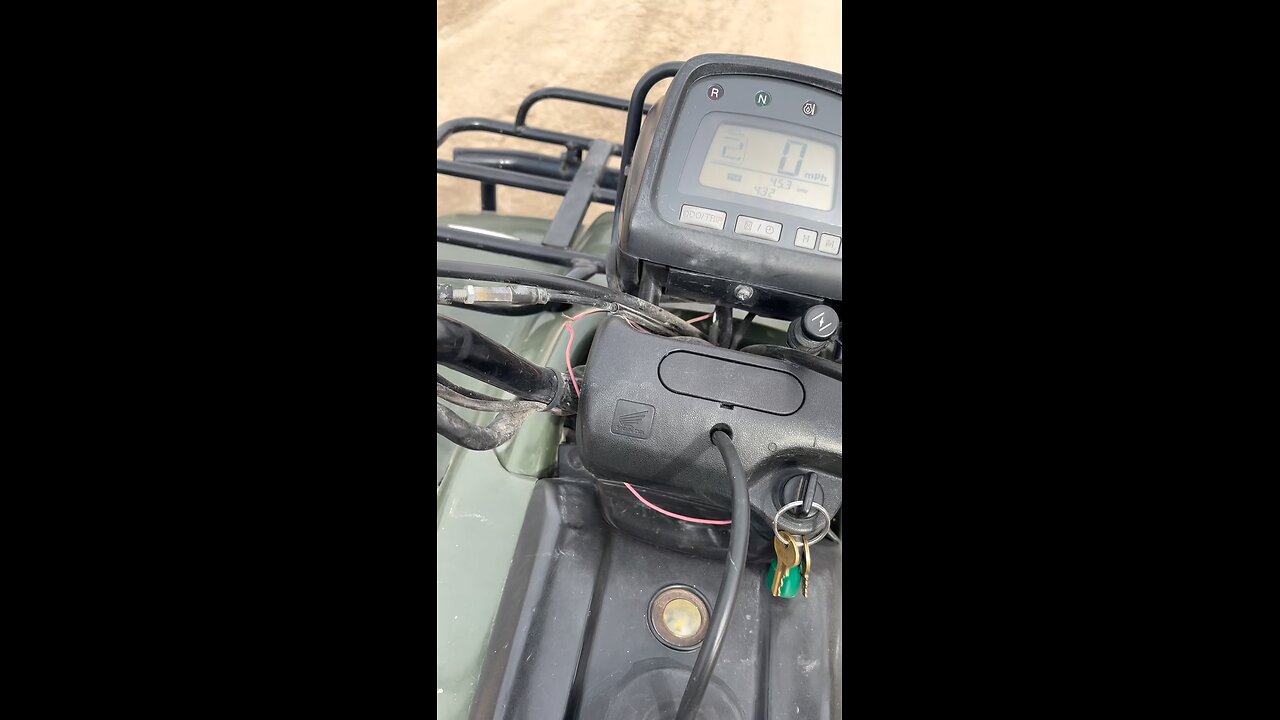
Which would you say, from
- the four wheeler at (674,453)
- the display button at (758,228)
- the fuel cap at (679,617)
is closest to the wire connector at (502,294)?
the four wheeler at (674,453)

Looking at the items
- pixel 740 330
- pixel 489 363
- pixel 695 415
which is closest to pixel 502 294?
pixel 489 363

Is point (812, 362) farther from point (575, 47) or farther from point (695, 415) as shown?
point (575, 47)

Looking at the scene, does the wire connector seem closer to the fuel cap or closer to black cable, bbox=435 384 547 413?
black cable, bbox=435 384 547 413

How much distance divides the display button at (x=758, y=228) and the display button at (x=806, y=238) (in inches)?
0.8

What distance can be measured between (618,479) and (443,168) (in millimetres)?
975

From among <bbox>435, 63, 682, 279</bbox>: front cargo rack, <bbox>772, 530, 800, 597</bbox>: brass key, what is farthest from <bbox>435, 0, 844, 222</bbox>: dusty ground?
<bbox>772, 530, 800, 597</bbox>: brass key

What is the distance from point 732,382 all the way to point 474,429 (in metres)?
0.24

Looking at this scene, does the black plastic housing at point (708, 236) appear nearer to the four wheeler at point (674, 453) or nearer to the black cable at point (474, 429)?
the four wheeler at point (674, 453)

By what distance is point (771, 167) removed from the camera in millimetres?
843

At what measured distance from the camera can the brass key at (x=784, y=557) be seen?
2.35 feet

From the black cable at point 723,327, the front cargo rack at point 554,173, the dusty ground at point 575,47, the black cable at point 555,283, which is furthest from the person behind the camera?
the dusty ground at point 575,47

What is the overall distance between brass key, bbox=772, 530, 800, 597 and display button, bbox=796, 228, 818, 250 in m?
0.30

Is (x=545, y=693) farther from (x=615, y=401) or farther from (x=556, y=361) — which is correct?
(x=556, y=361)

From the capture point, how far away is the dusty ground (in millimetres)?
2436
